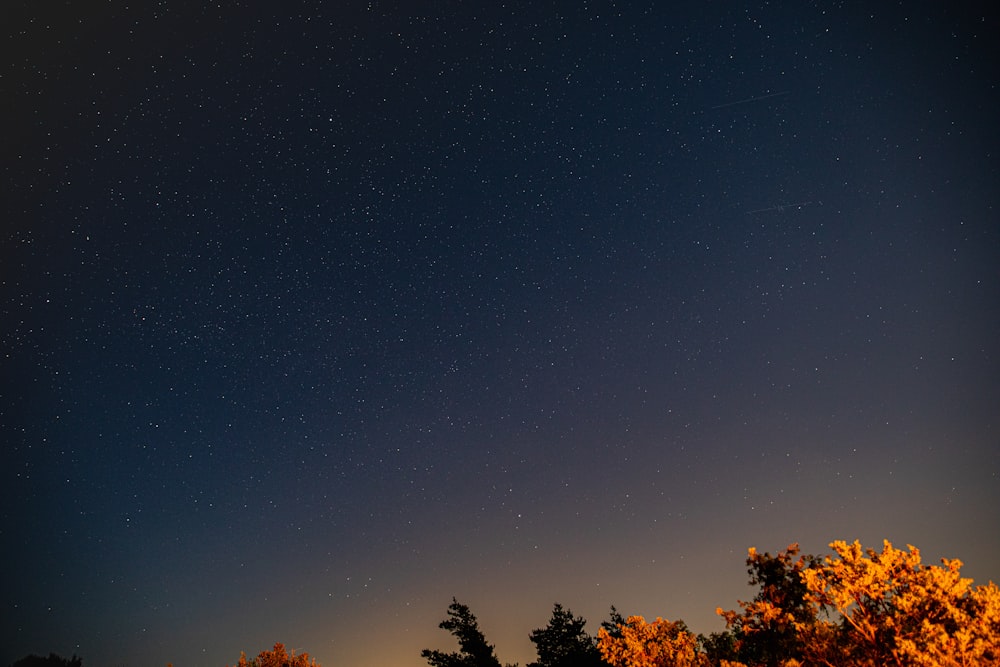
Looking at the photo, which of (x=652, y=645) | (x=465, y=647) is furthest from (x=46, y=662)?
(x=652, y=645)

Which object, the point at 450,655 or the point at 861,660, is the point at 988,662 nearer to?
the point at 861,660

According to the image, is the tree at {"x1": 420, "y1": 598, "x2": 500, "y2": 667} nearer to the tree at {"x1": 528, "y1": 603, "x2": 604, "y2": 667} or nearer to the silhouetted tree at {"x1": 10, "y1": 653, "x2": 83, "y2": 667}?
the tree at {"x1": 528, "y1": 603, "x2": 604, "y2": 667}

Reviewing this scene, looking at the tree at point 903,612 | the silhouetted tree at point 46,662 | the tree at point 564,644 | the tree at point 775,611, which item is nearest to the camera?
the tree at point 903,612

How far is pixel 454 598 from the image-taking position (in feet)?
109

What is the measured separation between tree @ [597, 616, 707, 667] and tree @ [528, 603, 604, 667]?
16.6 m

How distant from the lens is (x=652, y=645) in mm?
14328

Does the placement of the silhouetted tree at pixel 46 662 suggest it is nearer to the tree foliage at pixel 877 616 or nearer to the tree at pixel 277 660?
the tree at pixel 277 660

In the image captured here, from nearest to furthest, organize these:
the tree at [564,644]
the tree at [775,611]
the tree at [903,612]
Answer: the tree at [903,612]
the tree at [775,611]
the tree at [564,644]

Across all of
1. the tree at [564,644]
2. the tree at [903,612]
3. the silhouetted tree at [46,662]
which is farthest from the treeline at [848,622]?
the silhouetted tree at [46,662]

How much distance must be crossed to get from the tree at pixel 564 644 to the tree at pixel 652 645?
16569 mm

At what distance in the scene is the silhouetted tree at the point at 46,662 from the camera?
266 feet

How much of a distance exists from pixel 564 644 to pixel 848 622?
21.0m

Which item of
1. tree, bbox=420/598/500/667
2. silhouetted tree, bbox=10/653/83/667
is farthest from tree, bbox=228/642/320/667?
silhouetted tree, bbox=10/653/83/667

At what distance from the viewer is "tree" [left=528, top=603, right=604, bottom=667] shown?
1139 inches
